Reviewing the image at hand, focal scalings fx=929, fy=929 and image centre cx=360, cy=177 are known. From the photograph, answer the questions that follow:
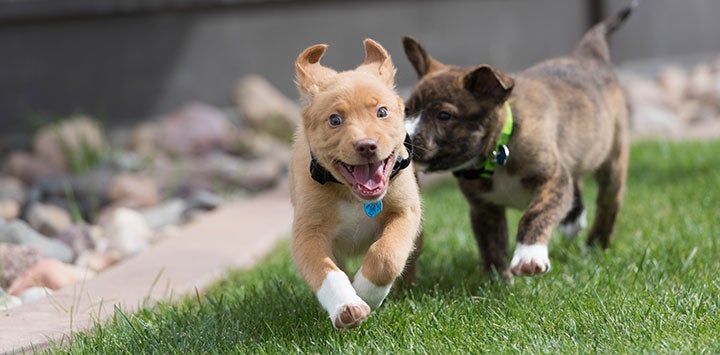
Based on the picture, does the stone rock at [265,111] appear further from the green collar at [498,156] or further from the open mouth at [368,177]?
the open mouth at [368,177]

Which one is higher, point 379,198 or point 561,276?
point 379,198

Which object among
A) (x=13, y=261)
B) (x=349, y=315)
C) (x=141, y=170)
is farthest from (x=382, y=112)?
(x=141, y=170)

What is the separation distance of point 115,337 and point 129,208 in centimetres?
397

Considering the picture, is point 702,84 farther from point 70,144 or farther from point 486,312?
point 486,312

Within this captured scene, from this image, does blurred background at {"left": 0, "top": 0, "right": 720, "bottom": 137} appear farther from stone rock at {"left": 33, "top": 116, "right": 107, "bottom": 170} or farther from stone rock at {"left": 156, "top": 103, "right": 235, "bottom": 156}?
stone rock at {"left": 33, "top": 116, "right": 107, "bottom": 170}

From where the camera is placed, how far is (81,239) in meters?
6.67

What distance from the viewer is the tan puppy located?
357cm

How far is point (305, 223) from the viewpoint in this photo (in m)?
3.91

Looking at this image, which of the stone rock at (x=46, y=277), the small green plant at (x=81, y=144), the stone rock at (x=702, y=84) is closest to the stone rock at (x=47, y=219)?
the small green plant at (x=81, y=144)

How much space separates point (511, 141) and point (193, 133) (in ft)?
18.5

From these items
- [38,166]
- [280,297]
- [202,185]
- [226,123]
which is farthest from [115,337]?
[226,123]

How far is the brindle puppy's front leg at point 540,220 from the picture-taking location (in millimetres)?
4230

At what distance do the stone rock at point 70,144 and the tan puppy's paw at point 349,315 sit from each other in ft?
19.4

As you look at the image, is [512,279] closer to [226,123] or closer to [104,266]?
[104,266]
